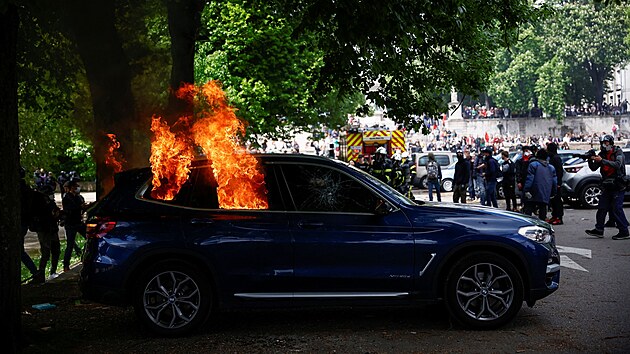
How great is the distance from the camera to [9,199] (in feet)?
24.1

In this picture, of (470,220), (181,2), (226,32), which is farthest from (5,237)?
(226,32)

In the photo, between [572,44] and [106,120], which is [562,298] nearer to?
[106,120]

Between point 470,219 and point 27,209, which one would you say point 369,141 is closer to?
point 27,209

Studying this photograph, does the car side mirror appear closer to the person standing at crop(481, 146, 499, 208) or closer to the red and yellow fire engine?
the person standing at crop(481, 146, 499, 208)

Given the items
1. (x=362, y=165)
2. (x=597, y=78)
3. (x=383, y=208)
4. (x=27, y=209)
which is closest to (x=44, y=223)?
(x=27, y=209)

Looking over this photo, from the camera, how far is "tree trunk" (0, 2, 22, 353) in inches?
288

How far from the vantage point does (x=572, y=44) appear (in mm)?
84688

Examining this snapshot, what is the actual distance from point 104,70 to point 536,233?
7.33 metres

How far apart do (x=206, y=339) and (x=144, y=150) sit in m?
7.78

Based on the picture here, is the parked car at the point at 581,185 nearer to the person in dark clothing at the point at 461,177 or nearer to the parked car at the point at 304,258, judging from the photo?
the person in dark clothing at the point at 461,177

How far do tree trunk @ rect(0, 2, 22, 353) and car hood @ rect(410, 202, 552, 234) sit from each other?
3.50m

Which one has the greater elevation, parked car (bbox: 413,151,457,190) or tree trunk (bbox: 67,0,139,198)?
tree trunk (bbox: 67,0,139,198)

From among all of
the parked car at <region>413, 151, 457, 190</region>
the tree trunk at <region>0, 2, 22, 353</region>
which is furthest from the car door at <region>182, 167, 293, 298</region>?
the parked car at <region>413, 151, 457, 190</region>

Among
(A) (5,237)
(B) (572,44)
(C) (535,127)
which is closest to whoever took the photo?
(A) (5,237)
